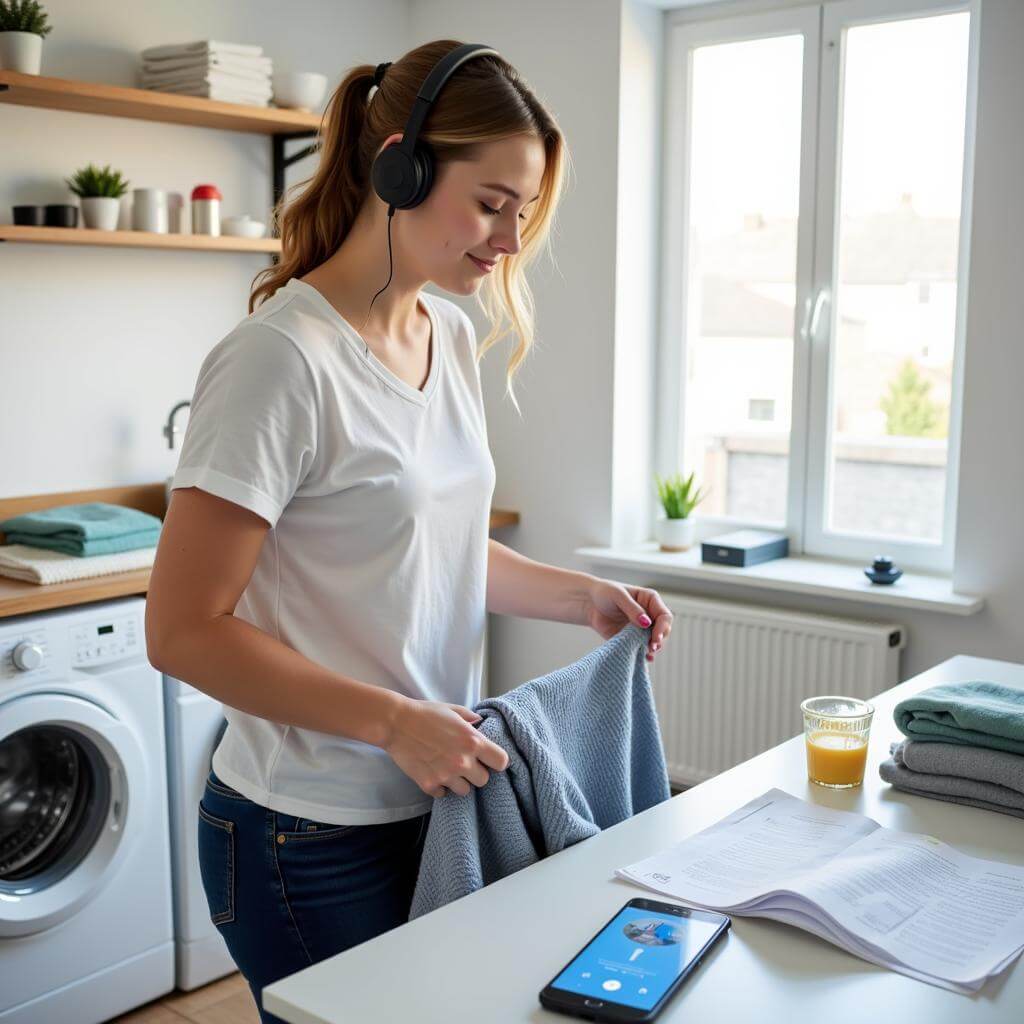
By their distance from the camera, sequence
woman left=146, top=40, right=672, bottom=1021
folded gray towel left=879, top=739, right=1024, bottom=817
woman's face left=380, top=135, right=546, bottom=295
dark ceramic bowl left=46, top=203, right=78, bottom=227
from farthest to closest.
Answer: dark ceramic bowl left=46, top=203, right=78, bottom=227 → folded gray towel left=879, top=739, right=1024, bottom=817 → woman's face left=380, top=135, right=546, bottom=295 → woman left=146, top=40, right=672, bottom=1021

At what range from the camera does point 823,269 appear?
3213mm

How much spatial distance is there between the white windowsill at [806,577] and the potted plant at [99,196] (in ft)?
4.88

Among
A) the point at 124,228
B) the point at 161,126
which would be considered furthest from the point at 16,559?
the point at 161,126

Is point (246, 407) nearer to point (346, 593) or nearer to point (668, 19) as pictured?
point (346, 593)

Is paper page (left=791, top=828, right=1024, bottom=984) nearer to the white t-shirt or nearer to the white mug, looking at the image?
the white t-shirt

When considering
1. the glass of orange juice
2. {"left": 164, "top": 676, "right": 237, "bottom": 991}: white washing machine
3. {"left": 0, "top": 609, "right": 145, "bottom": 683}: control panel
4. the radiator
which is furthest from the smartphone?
the radiator

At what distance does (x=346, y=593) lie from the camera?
1.28m

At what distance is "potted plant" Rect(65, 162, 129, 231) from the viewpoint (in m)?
2.85

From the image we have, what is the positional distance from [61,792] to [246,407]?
1.63 metres

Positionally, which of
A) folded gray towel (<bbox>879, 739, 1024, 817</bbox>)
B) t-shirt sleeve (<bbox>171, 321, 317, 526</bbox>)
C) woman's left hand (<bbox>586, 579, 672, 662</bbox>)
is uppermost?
t-shirt sleeve (<bbox>171, 321, 317, 526</bbox>)

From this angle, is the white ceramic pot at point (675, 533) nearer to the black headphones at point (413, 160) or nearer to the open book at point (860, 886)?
the open book at point (860, 886)

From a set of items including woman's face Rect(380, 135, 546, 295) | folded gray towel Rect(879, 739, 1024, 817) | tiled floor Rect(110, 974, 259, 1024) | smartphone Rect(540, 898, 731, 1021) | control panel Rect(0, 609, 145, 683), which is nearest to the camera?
smartphone Rect(540, 898, 731, 1021)

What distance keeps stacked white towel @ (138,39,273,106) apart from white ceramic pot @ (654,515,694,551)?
4.99 ft

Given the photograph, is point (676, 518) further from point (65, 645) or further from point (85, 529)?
point (65, 645)
